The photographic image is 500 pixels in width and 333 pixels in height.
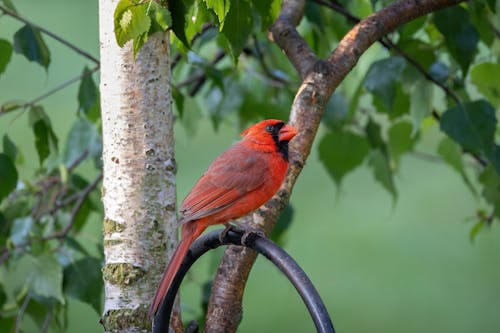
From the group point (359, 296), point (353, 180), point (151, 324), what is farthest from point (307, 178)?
point (151, 324)

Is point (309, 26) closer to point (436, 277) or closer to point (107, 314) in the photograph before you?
point (107, 314)

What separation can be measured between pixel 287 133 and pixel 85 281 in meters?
0.76

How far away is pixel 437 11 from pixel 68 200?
1463mm

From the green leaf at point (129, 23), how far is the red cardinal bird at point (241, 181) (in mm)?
671

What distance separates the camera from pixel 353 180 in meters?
8.86

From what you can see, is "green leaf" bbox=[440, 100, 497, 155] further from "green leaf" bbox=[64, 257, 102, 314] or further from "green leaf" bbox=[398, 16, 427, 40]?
"green leaf" bbox=[64, 257, 102, 314]

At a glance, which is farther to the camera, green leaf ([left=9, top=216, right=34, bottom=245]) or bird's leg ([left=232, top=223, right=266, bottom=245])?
green leaf ([left=9, top=216, right=34, bottom=245])

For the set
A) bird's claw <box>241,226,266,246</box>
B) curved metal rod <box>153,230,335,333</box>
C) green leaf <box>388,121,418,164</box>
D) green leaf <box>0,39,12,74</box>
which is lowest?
curved metal rod <box>153,230,335,333</box>

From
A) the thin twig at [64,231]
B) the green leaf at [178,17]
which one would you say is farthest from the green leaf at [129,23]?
the thin twig at [64,231]

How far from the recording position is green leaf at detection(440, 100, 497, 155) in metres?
2.59

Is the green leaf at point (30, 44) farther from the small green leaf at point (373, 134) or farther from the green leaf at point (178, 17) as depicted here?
the small green leaf at point (373, 134)

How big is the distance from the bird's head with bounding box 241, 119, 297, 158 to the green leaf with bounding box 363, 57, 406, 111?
0.29 metres

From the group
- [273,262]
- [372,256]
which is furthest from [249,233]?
[372,256]

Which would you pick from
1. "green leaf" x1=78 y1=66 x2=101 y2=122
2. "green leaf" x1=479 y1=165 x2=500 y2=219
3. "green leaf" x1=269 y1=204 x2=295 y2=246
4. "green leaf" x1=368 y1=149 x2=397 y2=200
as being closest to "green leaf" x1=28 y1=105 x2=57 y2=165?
"green leaf" x1=78 y1=66 x2=101 y2=122
